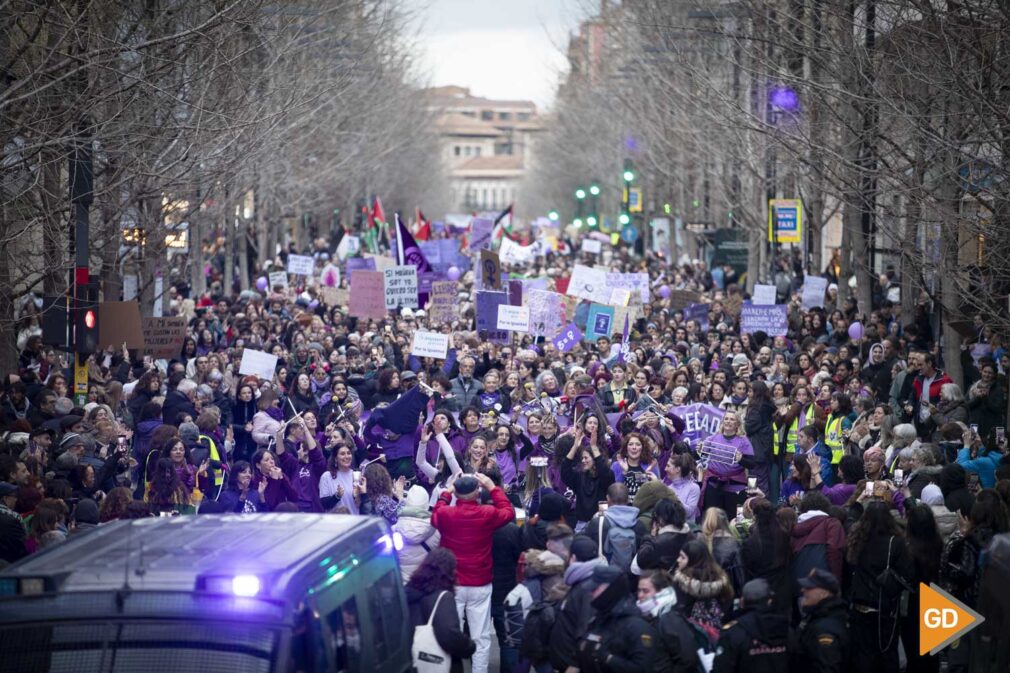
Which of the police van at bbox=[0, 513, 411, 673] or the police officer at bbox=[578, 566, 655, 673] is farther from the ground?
the police van at bbox=[0, 513, 411, 673]

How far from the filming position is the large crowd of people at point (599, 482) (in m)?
8.57

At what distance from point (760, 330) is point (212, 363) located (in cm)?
841

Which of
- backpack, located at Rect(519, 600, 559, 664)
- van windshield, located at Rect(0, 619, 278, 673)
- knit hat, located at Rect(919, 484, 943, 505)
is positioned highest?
van windshield, located at Rect(0, 619, 278, 673)

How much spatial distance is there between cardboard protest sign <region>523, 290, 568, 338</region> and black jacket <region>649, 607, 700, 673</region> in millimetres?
15324

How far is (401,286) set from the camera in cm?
2483

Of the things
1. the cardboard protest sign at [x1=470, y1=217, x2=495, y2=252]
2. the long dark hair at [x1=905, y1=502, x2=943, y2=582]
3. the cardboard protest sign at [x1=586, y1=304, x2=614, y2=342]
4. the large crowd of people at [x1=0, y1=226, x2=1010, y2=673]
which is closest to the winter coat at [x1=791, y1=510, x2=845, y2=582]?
the large crowd of people at [x1=0, y1=226, x2=1010, y2=673]

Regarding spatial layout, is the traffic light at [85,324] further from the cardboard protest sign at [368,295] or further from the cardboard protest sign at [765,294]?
the cardboard protest sign at [765,294]

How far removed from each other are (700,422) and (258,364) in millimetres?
5394

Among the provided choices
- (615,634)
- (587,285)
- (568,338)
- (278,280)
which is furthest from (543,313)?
(615,634)

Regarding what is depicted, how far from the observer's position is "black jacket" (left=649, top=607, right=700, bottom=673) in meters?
7.93

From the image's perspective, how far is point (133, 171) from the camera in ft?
60.8

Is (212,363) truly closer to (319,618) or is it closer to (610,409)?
(610,409)

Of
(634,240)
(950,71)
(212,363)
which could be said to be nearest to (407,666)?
(950,71)

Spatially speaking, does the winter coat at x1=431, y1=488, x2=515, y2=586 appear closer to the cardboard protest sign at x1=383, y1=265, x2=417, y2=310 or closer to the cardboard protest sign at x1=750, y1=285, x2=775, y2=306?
the cardboard protest sign at x1=383, y1=265, x2=417, y2=310
